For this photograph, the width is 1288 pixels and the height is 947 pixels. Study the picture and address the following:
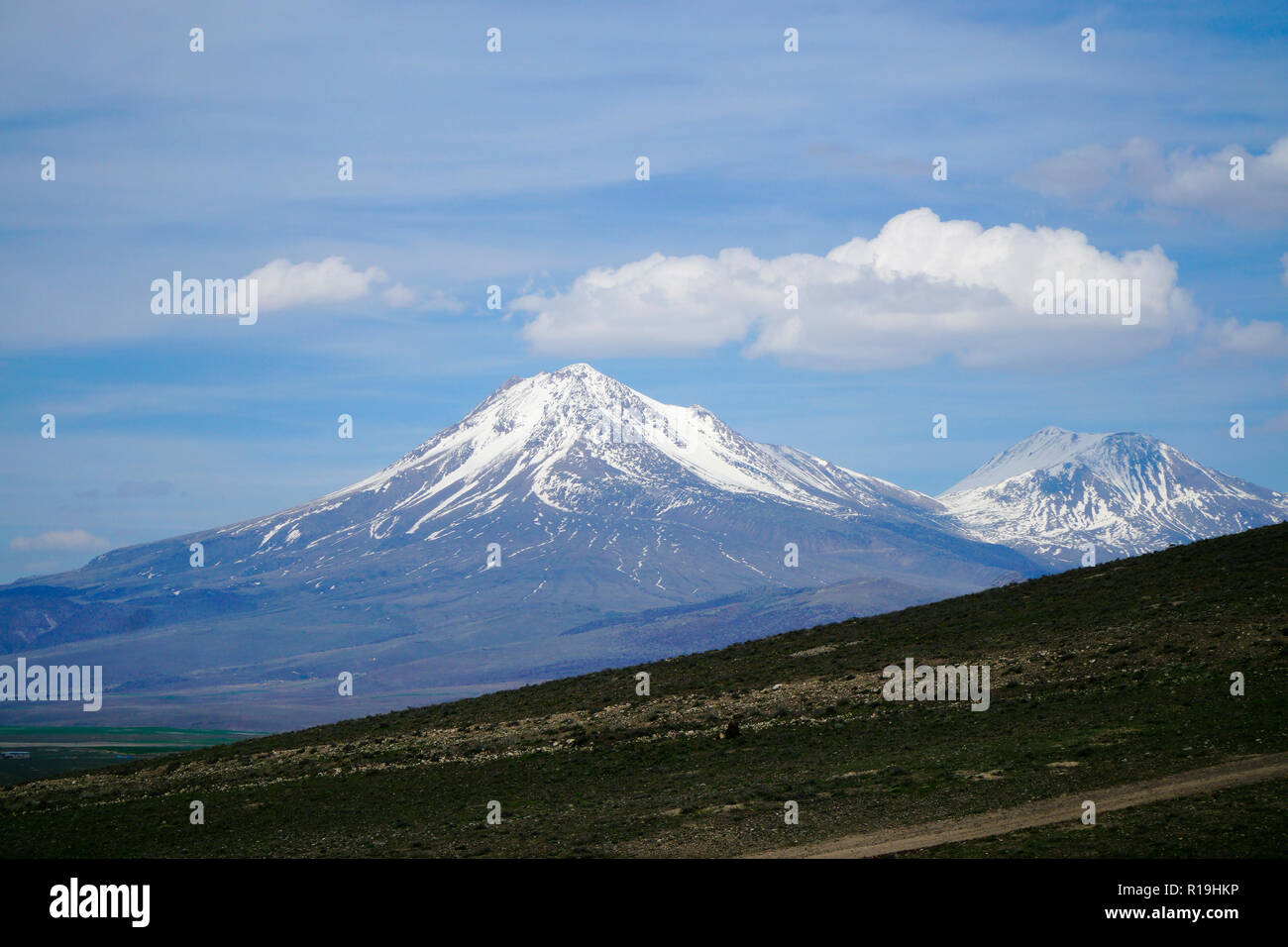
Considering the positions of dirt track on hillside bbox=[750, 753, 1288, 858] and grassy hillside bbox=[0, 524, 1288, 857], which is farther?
grassy hillside bbox=[0, 524, 1288, 857]

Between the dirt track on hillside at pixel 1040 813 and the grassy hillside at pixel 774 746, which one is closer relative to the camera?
the dirt track on hillside at pixel 1040 813

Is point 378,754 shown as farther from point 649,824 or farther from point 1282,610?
point 1282,610

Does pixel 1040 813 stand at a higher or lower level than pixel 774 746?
lower

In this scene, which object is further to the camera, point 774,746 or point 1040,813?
point 774,746
